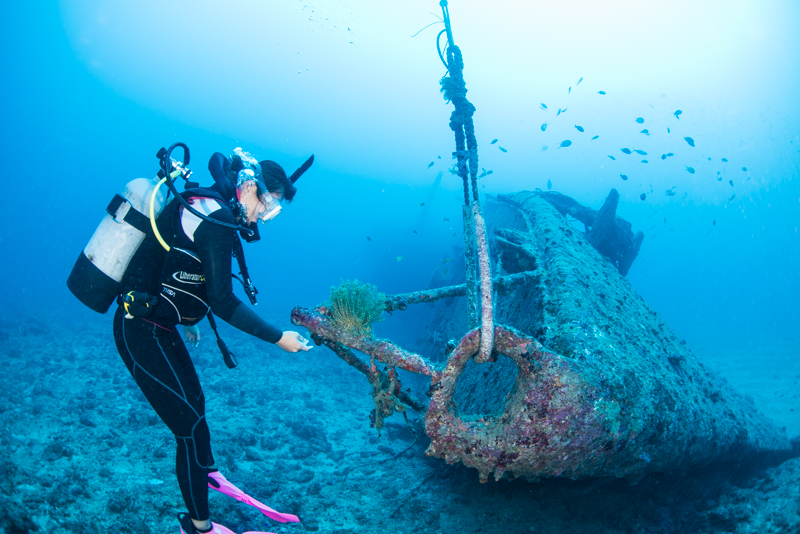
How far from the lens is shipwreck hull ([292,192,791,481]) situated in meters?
2.03

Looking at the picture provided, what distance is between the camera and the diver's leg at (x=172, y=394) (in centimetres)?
224

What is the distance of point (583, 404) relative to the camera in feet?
6.63

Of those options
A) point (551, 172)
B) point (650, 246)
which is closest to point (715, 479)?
point (551, 172)

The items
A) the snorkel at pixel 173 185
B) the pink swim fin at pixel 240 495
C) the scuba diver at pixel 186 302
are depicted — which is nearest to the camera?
the snorkel at pixel 173 185

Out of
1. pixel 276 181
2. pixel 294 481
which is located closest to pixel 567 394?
pixel 276 181

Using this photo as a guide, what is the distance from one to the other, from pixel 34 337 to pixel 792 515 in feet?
61.5

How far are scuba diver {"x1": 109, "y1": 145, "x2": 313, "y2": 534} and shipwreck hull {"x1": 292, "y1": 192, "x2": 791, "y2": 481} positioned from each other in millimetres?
660

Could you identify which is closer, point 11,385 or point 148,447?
point 148,447

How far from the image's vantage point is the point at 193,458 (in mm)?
2318

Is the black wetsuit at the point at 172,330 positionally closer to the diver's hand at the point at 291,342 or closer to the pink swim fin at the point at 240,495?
the diver's hand at the point at 291,342

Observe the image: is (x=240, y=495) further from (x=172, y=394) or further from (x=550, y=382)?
(x=550, y=382)

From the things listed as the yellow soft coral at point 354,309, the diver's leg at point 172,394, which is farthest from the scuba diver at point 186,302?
the yellow soft coral at point 354,309

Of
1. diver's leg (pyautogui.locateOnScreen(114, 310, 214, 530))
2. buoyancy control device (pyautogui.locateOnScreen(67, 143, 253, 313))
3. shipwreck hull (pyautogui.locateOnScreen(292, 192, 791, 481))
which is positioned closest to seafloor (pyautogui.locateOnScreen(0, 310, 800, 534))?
shipwreck hull (pyautogui.locateOnScreen(292, 192, 791, 481))

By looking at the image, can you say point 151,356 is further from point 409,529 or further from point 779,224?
point 779,224
